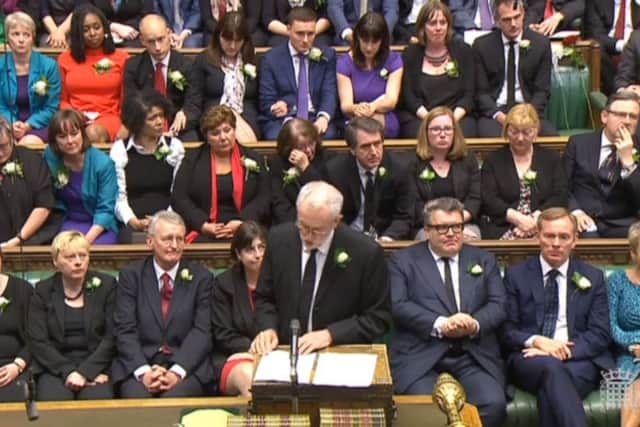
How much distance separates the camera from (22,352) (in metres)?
5.65

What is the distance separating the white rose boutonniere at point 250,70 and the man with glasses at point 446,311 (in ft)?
6.19

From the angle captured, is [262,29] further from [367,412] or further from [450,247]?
[367,412]

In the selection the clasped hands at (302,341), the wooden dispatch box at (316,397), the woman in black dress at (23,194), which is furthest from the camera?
the woman in black dress at (23,194)

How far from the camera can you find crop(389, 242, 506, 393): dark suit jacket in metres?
5.63

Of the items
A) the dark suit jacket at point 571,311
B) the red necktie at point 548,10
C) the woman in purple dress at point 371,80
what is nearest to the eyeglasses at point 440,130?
the woman in purple dress at point 371,80

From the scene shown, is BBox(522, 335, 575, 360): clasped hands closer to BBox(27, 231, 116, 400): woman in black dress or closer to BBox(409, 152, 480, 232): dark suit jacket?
BBox(409, 152, 480, 232): dark suit jacket

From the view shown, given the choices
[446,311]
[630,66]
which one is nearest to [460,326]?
[446,311]

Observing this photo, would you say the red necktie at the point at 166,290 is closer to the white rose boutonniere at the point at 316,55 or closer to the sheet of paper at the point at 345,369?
the sheet of paper at the point at 345,369

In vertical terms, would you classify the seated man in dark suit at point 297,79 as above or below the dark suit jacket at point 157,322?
above

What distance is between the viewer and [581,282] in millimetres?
5711

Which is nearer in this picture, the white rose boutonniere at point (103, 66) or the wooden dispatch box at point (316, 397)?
the wooden dispatch box at point (316, 397)

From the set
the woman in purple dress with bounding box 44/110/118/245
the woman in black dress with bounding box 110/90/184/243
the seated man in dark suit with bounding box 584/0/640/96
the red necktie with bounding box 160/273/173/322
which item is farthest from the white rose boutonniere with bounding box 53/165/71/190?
the seated man in dark suit with bounding box 584/0/640/96

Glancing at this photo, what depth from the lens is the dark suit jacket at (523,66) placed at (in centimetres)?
746

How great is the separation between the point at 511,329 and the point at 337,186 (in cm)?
120
